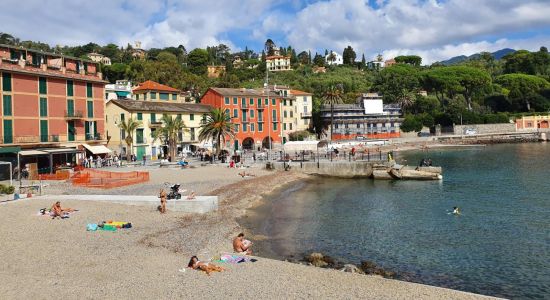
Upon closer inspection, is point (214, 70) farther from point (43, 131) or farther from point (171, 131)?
point (43, 131)

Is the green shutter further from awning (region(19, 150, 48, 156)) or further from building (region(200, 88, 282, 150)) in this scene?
building (region(200, 88, 282, 150))

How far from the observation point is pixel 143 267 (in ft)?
54.6

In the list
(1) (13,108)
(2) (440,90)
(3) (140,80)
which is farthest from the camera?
(2) (440,90)

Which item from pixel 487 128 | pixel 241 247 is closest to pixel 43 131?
pixel 241 247

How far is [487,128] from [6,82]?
364 ft

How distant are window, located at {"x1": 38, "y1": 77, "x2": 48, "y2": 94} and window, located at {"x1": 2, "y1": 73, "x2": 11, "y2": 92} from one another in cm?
323

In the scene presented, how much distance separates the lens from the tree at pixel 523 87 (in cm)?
12593

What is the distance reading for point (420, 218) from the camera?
100 ft

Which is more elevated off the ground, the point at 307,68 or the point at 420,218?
the point at 307,68

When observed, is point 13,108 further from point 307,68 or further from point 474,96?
point 307,68

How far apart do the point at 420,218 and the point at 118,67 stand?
12050cm

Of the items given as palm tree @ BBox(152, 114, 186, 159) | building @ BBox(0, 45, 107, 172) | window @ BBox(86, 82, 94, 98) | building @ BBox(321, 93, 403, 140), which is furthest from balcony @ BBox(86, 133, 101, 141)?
building @ BBox(321, 93, 403, 140)

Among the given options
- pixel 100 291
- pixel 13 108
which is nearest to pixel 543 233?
pixel 100 291

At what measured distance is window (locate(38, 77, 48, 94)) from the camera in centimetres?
4725
